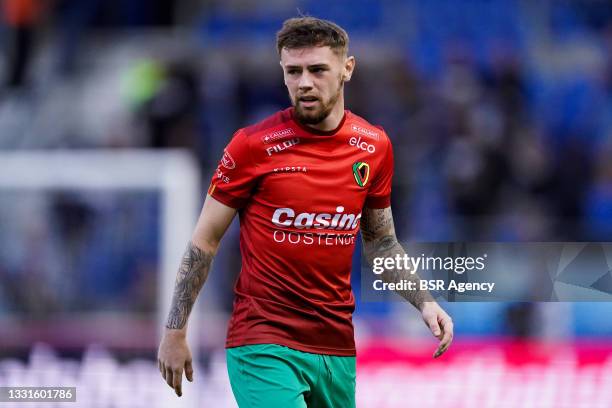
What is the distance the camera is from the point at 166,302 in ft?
24.0

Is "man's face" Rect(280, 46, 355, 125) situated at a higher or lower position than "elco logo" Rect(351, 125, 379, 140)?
higher

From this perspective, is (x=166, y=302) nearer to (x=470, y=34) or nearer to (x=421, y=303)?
(x=421, y=303)

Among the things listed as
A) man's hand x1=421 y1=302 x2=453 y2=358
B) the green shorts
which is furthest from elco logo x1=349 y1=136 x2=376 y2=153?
the green shorts

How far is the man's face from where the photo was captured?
3854 mm

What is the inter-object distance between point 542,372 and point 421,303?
9.58 feet

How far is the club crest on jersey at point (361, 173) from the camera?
13.3 feet

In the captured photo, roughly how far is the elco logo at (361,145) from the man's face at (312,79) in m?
0.18

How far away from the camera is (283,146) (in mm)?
3938

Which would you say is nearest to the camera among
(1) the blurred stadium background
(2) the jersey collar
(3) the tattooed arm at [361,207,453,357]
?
(2) the jersey collar

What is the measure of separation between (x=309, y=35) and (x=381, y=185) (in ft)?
2.22

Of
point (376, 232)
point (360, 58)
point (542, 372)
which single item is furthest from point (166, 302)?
point (360, 58)

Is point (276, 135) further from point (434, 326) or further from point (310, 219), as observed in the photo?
point (434, 326)

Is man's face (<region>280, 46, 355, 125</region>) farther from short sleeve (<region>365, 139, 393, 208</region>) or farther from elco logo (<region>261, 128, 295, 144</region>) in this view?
short sleeve (<region>365, 139, 393, 208</region>)

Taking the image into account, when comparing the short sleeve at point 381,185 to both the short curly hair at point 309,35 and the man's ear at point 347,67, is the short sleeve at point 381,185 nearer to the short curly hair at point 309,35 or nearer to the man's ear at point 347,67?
the man's ear at point 347,67
